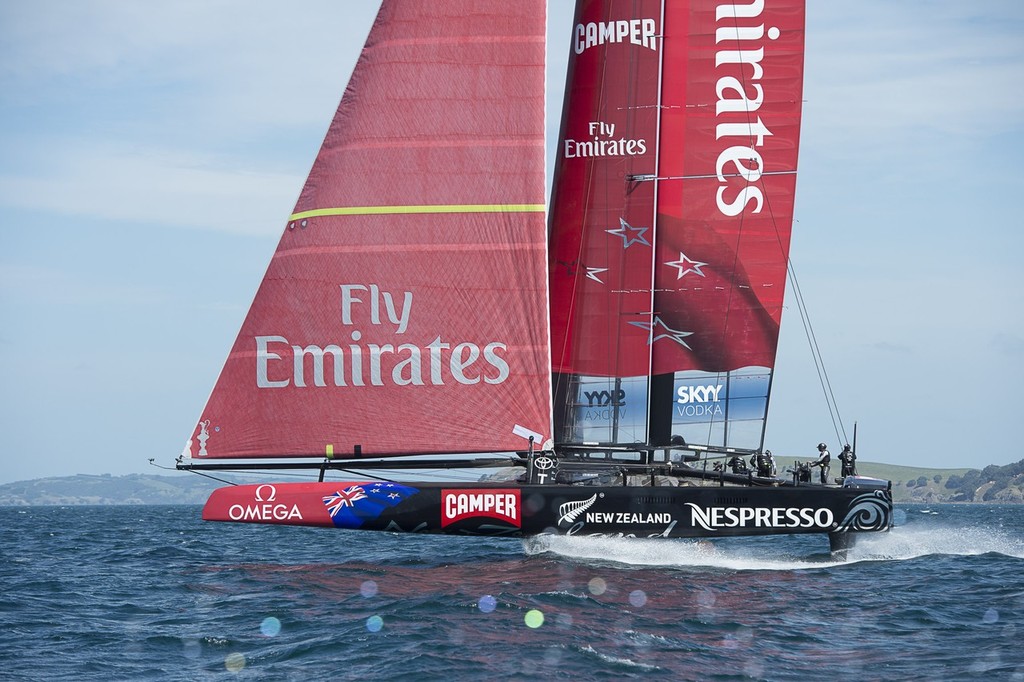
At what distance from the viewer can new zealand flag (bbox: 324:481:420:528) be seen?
65.6 ft

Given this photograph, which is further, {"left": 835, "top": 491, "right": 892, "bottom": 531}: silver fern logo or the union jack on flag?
{"left": 835, "top": 491, "right": 892, "bottom": 531}: silver fern logo

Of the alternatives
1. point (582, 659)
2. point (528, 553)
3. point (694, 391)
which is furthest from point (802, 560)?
point (582, 659)

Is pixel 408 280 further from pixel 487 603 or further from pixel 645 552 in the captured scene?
pixel 487 603

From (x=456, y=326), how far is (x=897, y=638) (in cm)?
895

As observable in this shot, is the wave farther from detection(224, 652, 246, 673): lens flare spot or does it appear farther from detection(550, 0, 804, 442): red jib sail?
detection(224, 652, 246, 673): lens flare spot

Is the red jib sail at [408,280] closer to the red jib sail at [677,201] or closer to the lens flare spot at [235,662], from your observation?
the red jib sail at [677,201]

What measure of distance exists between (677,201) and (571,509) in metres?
5.95

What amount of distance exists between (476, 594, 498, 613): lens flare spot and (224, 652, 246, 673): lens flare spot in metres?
3.44

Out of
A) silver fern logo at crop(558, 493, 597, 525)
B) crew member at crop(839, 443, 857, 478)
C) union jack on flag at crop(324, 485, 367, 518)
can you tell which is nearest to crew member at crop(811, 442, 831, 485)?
crew member at crop(839, 443, 857, 478)

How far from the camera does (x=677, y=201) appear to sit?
Result: 21969 millimetres

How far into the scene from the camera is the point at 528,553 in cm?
2153

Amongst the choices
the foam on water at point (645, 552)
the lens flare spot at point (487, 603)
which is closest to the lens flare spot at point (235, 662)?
the lens flare spot at point (487, 603)

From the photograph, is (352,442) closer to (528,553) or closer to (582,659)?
(528,553)

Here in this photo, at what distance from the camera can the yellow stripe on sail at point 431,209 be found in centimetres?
2016
